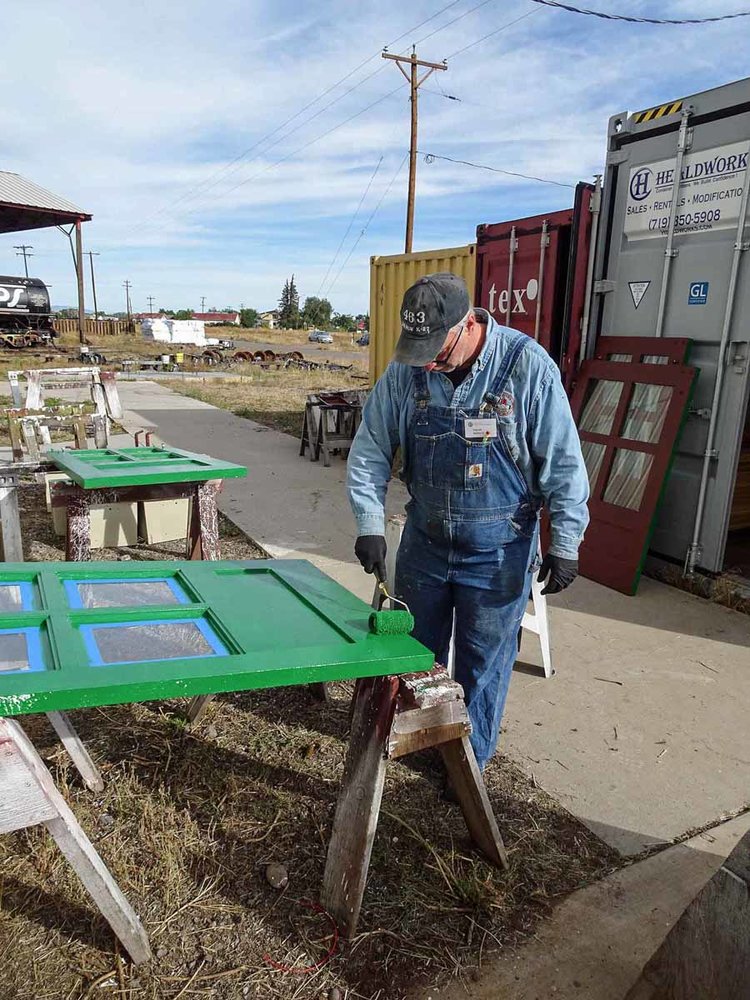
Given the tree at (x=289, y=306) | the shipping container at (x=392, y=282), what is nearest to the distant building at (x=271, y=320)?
the tree at (x=289, y=306)

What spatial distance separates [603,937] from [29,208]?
81.9 ft

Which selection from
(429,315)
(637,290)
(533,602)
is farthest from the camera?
(637,290)

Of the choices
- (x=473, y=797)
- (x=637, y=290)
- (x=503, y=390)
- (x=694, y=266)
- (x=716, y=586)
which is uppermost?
(x=694, y=266)

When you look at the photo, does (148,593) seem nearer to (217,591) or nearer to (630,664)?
(217,591)

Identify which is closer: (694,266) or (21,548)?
(21,548)

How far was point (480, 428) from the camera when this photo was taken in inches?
93.5

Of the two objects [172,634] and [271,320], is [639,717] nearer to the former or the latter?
[172,634]

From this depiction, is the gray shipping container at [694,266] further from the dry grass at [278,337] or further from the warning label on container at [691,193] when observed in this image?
the dry grass at [278,337]

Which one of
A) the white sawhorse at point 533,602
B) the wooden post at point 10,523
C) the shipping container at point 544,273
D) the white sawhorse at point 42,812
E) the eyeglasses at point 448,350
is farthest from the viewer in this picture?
the shipping container at point 544,273

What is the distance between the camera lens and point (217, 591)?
7.93ft

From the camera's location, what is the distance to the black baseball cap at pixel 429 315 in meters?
2.24

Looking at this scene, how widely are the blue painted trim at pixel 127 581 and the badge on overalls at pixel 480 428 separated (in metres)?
1.05

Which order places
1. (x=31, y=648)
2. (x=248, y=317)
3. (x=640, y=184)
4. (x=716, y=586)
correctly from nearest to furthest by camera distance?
(x=31, y=648) < (x=716, y=586) < (x=640, y=184) < (x=248, y=317)

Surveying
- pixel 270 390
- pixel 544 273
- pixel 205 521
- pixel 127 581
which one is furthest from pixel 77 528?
pixel 270 390
